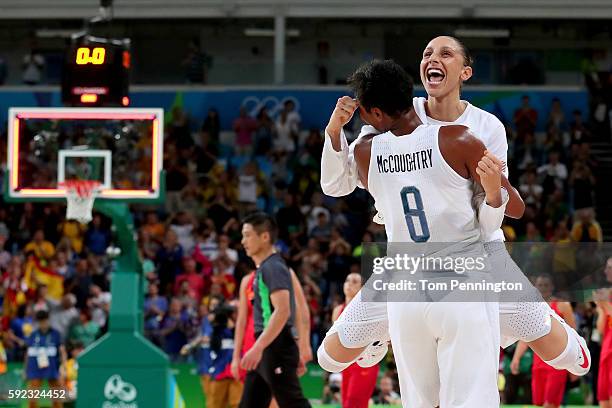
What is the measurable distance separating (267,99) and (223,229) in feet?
12.4

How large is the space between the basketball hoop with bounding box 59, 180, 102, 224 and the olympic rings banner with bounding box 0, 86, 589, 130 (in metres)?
11.7

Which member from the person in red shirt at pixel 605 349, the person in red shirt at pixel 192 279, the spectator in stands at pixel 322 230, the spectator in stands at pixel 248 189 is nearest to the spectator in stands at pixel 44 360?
the person in red shirt at pixel 192 279

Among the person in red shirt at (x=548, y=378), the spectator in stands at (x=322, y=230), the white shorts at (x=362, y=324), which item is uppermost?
the spectator in stands at (x=322, y=230)

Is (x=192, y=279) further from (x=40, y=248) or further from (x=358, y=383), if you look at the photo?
(x=358, y=383)

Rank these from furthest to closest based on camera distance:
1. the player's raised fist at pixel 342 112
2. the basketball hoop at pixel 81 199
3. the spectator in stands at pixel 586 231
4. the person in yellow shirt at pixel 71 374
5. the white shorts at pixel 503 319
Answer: the spectator in stands at pixel 586 231 → the person in yellow shirt at pixel 71 374 → the basketball hoop at pixel 81 199 → the white shorts at pixel 503 319 → the player's raised fist at pixel 342 112

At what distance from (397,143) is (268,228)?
3.77m

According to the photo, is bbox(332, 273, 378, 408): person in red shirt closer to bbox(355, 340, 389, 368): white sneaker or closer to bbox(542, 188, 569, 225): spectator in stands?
bbox(355, 340, 389, 368): white sneaker

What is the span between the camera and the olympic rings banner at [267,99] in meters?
22.4

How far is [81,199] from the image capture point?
10.7 metres

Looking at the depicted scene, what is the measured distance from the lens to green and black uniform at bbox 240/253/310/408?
862 centimetres

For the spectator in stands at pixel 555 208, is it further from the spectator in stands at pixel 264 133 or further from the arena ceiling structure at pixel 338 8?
the spectator in stands at pixel 264 133

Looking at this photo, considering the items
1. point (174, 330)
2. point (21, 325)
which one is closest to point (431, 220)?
point (174, 330)

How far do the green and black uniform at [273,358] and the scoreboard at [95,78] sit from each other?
268cm

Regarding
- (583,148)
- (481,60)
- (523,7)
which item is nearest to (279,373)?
(583,148)
